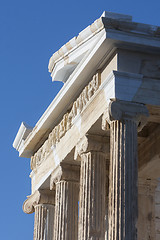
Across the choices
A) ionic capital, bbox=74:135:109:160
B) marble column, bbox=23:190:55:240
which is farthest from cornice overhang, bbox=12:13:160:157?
marble column, bbox=23:190:55:240

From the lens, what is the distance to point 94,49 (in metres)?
32.8

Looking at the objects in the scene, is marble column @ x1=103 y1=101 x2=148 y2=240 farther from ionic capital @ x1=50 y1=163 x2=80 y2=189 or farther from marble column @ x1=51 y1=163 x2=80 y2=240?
marble column @ x1=51 y1=163 x2=80 y2=240

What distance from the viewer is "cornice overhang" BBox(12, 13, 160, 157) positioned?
1246 inches

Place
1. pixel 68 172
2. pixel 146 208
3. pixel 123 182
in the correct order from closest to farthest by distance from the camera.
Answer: pixel 123 182, pixel 68 172, pixel 146 208

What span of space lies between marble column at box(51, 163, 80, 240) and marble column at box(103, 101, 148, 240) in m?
7.84

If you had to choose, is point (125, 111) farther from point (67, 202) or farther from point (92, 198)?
point (67, 202)

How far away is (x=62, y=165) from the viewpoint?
127 feet

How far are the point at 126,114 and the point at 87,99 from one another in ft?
14.0

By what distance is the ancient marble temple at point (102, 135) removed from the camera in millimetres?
30672

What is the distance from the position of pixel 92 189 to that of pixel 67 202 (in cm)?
501

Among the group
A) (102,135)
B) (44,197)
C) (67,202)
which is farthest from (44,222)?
(102,135)

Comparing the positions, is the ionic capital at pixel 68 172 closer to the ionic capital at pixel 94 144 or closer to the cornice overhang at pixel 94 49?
the cornice overhang at pixel 94 49

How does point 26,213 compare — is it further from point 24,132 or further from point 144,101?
point 144,101

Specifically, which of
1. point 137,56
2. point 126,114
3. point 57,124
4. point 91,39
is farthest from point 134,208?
point 57,124
